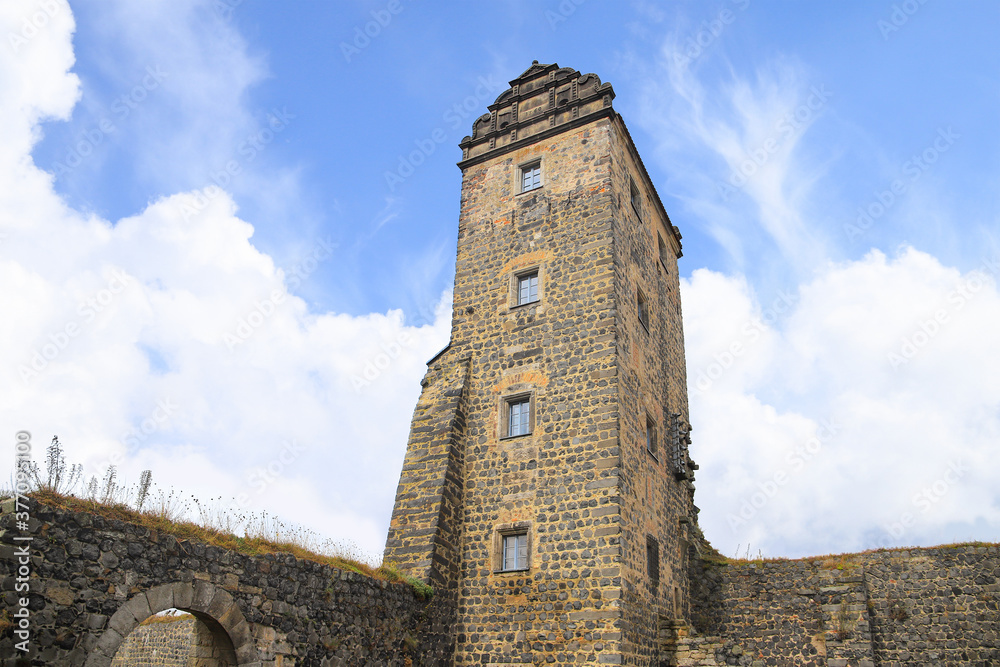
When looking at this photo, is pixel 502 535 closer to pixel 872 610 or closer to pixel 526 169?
pixel 872 610

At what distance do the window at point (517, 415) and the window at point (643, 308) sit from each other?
158 inches

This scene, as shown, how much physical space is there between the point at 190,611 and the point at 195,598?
10.2 inches

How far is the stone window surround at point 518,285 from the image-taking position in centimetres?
1652

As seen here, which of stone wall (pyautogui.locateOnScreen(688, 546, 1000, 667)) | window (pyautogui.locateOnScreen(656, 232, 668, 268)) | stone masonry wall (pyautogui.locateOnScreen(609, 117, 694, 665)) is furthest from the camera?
window (pyautogui.locateOnScreen(656, 232, 668, 268))

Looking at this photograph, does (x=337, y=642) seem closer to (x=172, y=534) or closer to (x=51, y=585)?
(x=172, y=534)

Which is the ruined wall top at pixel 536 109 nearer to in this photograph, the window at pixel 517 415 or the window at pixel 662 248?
the window at pixel 662 248

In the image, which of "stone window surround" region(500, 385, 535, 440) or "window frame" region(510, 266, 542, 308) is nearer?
"stone window surround" region(500, 385, 535, 440)

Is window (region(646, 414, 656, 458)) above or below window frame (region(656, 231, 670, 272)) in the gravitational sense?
below

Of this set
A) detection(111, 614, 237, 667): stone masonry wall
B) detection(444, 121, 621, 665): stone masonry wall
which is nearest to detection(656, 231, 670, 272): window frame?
detection(444, 121, 621, 665): stone masonry wall

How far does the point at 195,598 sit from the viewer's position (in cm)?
901

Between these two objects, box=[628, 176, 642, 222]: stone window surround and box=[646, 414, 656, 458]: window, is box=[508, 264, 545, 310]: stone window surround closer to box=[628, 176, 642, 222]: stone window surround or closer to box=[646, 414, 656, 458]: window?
box=[628, 176, 642, 222]: stone window surround

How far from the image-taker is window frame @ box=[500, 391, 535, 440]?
49.9 feet

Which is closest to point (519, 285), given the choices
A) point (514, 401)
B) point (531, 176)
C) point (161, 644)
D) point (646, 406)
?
point (514, 401)

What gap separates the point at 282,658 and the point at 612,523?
6.42 meters
